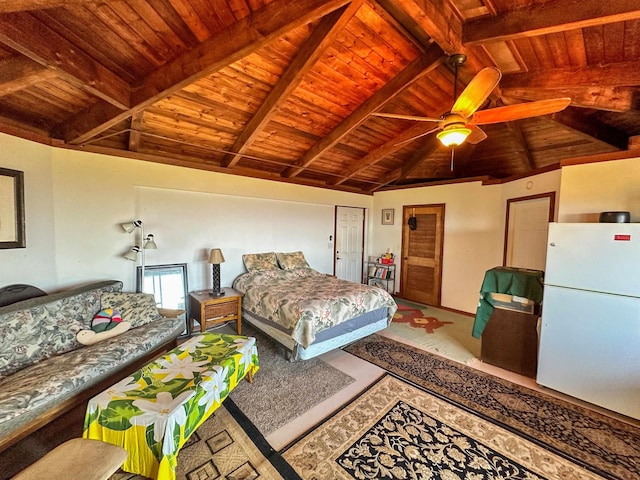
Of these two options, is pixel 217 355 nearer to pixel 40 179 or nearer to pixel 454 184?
pixel 40 179

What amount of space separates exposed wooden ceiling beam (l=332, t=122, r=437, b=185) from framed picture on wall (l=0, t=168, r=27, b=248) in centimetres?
416

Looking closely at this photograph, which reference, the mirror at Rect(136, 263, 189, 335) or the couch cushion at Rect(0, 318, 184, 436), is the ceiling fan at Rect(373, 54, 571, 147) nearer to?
the couch cushion at Rect(0, 318, 184, 436)

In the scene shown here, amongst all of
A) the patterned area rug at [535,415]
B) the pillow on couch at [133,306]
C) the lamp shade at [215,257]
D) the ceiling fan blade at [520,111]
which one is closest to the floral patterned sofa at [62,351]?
the pillow on couch at [133,306]

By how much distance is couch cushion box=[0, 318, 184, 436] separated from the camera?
155 centimetres

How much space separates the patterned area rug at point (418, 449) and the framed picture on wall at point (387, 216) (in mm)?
4283

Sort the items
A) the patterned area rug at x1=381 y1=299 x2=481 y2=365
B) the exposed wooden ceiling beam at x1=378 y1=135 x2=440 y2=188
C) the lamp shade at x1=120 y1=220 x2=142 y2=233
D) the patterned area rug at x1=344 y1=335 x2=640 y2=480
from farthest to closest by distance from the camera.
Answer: the exposed wooden ceiling beam at x1=378 y1=135 x2=440 y2=188 < the patterned area rug at x1=381 y1=299 x2=481 y2=365 < the lamp shade at x1=120 y1=220 x2=142 y2=233 < the patterned area rug at x1=344 y1=335 x2=640 y2=480

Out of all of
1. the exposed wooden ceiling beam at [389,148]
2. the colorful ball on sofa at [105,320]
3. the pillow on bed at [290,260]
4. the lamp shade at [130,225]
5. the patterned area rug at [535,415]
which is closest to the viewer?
the patterned area rug at [535,415]

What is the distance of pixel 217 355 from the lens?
2.22 m

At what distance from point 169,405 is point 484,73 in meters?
Answer: 2.86

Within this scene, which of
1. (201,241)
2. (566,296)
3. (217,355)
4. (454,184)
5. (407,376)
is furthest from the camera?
(454,184)

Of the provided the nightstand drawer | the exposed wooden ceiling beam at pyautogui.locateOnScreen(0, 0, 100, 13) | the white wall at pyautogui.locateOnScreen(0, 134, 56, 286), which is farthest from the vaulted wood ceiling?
the nightstand drawer

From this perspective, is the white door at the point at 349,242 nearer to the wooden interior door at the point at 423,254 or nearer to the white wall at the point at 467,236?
the wooden interior door at the point at 423,254

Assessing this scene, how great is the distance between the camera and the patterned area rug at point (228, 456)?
160 centimetres

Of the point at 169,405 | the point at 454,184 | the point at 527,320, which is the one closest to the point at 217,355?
the point at 169,405
